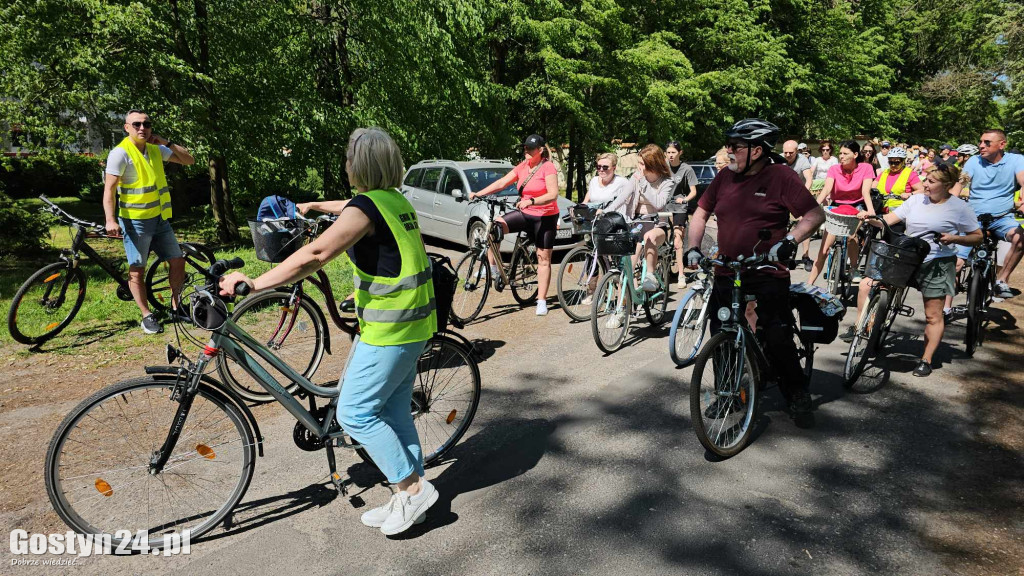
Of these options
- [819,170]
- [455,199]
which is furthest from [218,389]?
[819,170]

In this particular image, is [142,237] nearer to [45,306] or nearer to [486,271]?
[45,306]

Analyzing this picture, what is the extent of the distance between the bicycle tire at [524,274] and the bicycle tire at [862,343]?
3.58 m

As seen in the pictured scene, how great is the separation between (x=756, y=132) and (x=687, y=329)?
2.02 metres

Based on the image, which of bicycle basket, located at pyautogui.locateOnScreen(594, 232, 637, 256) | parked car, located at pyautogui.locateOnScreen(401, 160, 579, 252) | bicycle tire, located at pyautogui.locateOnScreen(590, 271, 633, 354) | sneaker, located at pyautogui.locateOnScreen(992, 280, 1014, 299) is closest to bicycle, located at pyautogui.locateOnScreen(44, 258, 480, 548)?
bicycle tire, located at pyautogui.locateOnScreen(590, 271, 633, 354)

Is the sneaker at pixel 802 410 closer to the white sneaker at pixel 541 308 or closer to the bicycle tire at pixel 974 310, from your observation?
the bicycle tire at pixel 974 310

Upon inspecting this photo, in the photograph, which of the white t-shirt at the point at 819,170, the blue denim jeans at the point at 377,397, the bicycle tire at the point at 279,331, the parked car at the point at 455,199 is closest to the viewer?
the blue denim jeans at the point at 377,397

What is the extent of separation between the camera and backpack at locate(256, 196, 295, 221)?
196 inches

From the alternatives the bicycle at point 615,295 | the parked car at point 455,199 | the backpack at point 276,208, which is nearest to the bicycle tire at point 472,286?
the bicycle at point 615,295

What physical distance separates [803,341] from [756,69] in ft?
67.0

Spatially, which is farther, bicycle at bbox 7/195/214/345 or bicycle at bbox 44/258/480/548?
bicycle at bbox 7/195/214/345

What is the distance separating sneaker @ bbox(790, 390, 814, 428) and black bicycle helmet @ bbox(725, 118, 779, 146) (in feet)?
5.59

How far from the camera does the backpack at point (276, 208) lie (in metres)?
4.98

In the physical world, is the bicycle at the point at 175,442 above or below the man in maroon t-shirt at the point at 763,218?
below

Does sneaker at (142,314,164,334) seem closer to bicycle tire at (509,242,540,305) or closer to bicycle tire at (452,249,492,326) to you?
bicycle tire at (452,249,492,326)
